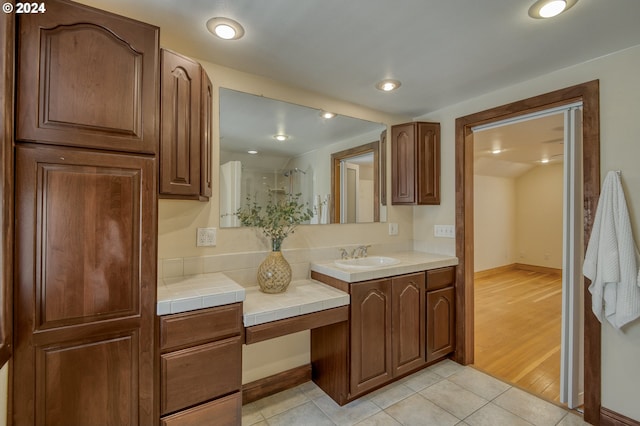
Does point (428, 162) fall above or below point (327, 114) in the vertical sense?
below

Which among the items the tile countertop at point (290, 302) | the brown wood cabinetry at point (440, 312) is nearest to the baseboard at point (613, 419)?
the brown wood cabinetry at point (440, 312)

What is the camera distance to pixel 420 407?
2031mm

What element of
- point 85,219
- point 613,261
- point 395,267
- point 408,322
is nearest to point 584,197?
point 613,261

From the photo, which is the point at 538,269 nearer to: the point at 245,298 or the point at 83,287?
the point at 245,298

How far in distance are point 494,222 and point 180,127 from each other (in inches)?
257

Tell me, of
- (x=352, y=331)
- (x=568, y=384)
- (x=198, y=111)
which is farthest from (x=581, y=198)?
(x=198, y=111)

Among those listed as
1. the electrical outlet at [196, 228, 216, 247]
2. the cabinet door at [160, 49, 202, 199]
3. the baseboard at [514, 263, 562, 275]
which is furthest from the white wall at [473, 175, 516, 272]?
the cabinet door at [160, 49, 202, 199]

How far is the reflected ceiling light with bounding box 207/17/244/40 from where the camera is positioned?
1545 mm

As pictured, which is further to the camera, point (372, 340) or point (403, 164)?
point (403, 164)

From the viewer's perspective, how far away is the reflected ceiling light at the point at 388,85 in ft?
7.34

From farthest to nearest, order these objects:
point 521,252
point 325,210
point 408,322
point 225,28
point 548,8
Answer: point 521,252 < point 325,210 < point 408,322 < point 225,28 < point 548,8

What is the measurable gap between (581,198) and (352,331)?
184 centimetres

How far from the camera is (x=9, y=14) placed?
3.59ft

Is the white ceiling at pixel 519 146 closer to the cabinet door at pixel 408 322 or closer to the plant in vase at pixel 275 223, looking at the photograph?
the cabinet door at pixel 408 322
